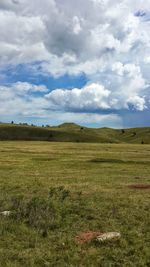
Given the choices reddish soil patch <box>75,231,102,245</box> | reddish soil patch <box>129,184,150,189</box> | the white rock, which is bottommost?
reddish soil patch <box>129,184,150,189</box>

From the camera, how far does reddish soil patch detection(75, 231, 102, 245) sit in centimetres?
1486

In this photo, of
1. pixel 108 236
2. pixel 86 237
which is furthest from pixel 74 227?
pixel 108 236

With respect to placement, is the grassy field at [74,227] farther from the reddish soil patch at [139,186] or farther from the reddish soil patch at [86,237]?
the reddish soil patch at [139,186]

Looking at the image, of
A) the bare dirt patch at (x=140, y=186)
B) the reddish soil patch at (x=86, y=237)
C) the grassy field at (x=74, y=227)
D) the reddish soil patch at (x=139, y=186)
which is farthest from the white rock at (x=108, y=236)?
the reddish soil patch at (x=139, y=186)

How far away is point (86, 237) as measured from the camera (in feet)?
50.7

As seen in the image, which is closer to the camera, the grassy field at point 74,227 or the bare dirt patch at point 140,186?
the grassy field at point 74,227

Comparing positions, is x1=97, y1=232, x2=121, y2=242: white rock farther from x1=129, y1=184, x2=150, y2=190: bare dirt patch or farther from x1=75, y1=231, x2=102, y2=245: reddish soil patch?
x1=129, y1=184, x2=150, y2=190: bare dirt patch

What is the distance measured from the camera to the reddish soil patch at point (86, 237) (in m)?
14.9

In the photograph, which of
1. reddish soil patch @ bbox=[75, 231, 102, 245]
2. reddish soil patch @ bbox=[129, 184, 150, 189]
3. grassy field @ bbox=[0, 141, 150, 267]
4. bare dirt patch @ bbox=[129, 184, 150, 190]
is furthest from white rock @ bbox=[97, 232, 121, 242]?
reddish soil patch @ bbox=[129, 184, 150, 189]

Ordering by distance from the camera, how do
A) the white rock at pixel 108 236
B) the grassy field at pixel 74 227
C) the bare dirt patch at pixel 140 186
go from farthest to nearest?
the bare dirt patch at pixel 140 186 < the white rock at pixel 108 236 < the grassy field at pixel 74 227

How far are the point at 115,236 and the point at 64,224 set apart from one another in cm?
277

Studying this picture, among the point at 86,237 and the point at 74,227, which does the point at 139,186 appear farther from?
the point at 86,237

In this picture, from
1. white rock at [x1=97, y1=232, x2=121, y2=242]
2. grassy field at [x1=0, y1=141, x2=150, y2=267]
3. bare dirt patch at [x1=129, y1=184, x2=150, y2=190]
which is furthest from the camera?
bare dirt patch at [x1=129, y1=184, x2=150, y2=190]

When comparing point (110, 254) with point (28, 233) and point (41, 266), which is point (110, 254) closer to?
point (41, 266)
